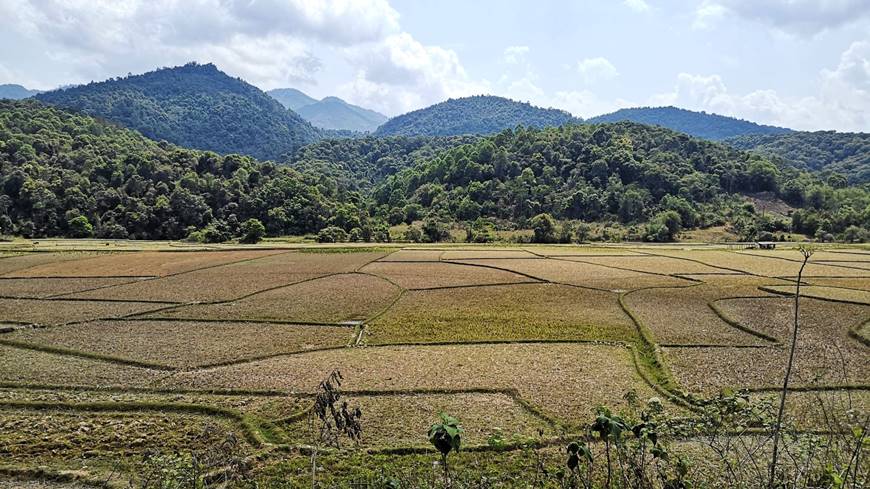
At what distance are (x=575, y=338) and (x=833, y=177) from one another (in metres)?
116

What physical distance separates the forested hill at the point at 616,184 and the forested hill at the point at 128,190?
75.9 feet

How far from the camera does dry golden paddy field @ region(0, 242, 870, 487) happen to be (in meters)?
12.2

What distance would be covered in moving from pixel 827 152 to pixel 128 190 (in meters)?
189

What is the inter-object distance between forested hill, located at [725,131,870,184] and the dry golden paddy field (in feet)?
428

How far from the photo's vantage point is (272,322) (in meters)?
22.8

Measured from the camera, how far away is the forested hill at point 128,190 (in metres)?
72.3

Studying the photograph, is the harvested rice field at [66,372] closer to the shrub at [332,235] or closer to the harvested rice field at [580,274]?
the harvested rice field at [580,274]

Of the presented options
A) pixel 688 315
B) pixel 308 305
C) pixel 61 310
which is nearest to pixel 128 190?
pixel 61 310

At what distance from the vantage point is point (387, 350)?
18641mm

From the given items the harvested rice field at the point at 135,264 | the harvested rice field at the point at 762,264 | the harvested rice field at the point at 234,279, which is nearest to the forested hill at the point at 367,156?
the harvested rice field at the point at 135,264

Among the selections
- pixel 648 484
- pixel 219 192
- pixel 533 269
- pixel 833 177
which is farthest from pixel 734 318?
pixel 833 177

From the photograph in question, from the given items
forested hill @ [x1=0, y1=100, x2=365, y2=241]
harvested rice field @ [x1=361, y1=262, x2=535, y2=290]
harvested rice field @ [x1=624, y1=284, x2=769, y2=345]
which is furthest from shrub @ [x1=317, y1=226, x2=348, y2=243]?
harvested rice field @ [x1=624, y1=284, x2=769, y2=345]

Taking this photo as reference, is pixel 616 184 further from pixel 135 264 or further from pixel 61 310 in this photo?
pixel 61 310

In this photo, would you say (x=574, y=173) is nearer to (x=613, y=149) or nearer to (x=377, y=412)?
(x=613, y=149)
